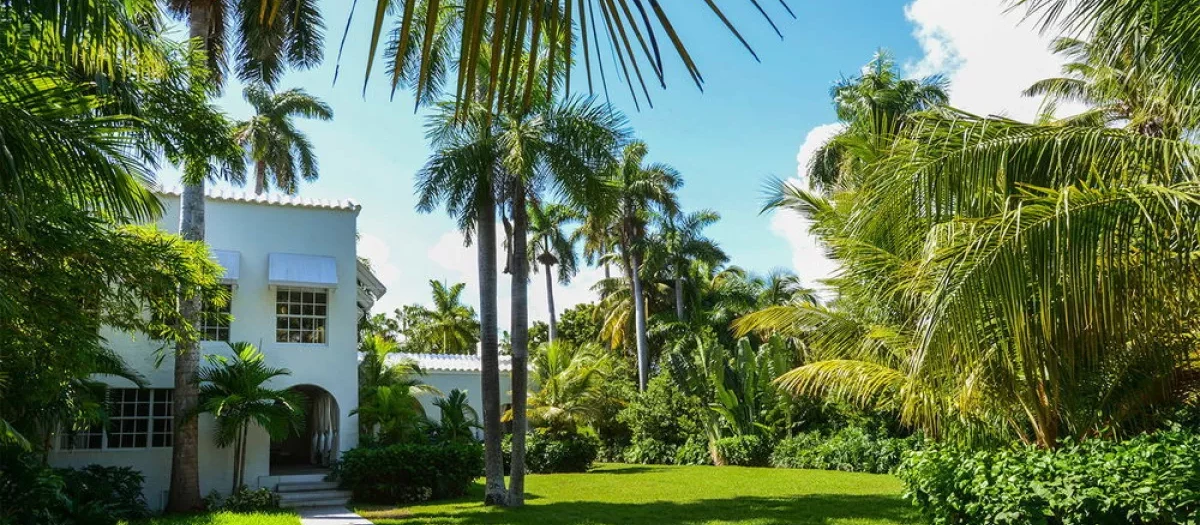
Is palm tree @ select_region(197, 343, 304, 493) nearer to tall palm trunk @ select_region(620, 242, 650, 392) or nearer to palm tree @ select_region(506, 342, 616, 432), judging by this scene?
palm tree @ select_region(506, 342, 616, 432)

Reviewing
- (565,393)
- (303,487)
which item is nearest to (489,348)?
(303,487)

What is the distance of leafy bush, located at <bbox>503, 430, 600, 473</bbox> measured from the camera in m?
23.5

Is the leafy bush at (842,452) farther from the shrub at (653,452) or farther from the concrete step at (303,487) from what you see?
the concrete step at (303,487)

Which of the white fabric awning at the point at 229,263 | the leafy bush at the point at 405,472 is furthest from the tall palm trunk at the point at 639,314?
the white fabric awning at the point at 229,263

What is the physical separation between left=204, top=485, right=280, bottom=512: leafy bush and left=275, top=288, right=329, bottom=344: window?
3187 millimetres

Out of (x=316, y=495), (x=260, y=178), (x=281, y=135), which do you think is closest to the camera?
(x=316, y=495)

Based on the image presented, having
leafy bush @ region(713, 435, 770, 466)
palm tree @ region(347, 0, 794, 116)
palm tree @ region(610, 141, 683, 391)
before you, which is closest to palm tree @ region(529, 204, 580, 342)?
palm tree @ region(610, 141, 683, 391)

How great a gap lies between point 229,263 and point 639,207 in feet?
59.2

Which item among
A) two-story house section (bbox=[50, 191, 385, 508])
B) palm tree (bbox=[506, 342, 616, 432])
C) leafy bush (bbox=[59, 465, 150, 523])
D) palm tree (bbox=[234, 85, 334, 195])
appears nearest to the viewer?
leafy bush (bbox=[59, 465, 150, 523])

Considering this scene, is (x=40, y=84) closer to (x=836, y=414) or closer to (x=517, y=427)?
(x=517, y=427)

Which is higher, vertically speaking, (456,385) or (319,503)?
(456,385)

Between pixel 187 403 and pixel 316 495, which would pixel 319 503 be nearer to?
pixel 316 495

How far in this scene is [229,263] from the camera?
56.7ft

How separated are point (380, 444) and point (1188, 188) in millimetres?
15764
